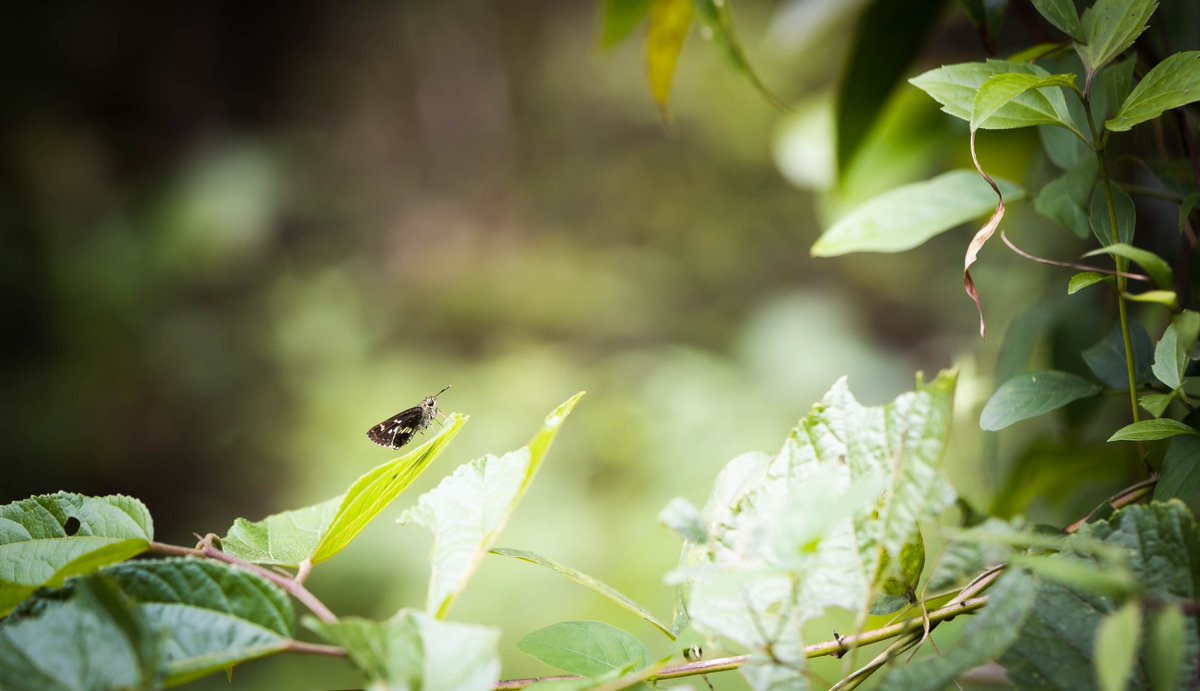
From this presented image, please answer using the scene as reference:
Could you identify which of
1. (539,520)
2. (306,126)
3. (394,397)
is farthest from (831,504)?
(306,126)

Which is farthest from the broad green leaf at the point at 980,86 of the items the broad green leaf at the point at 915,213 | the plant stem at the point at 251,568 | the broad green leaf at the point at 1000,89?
the plant stem at the point at 251,568

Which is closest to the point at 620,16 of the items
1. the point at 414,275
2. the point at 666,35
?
the point at 666,35

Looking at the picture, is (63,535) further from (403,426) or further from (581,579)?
(403,426)

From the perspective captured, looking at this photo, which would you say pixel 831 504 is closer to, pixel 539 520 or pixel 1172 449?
pixel 1172 449

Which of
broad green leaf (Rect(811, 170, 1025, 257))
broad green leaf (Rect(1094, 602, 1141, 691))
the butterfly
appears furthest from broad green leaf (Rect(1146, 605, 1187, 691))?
the butterfly

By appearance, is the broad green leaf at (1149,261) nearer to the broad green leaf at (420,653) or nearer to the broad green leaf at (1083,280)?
the broad green leaf at (1083,280)
